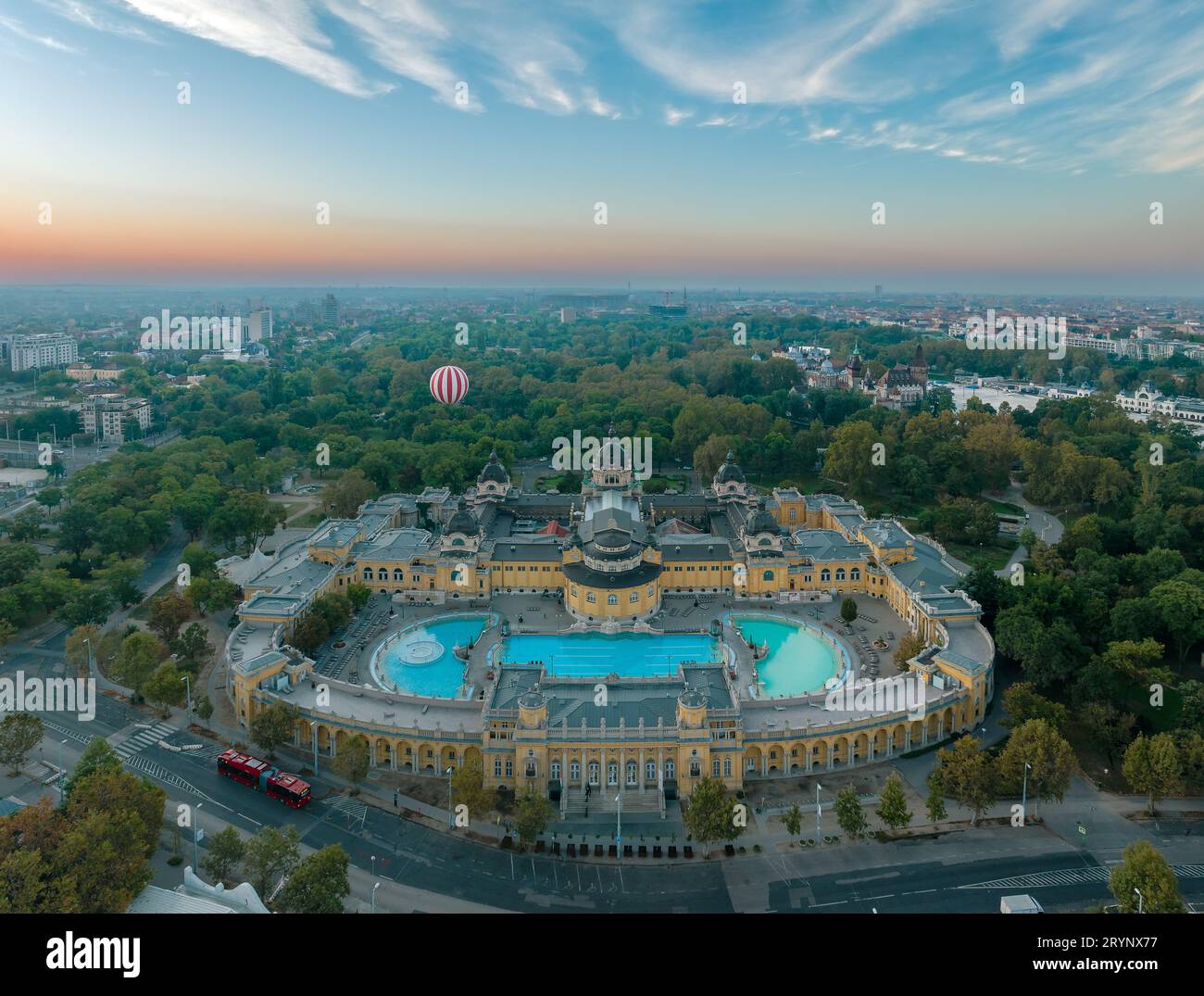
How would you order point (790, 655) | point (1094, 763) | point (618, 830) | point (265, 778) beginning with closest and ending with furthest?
point (618, 830), point (265, 778), point (1094, 763), point (790, 655)

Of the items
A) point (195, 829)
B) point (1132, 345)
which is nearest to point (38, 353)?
point (195, 829)

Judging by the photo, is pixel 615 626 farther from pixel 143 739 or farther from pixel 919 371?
pixel 919 371

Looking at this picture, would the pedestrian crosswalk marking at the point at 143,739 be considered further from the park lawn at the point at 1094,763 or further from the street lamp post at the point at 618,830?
the park lawn at the point at 1094,763

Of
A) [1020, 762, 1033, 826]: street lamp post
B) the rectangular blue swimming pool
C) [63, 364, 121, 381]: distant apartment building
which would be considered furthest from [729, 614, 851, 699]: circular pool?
[63, 364, 121, 381]: distant apartment building

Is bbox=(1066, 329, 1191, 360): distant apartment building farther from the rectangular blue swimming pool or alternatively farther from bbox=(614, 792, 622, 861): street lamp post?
bbox=(614, 792, 622, 861): street lamp post

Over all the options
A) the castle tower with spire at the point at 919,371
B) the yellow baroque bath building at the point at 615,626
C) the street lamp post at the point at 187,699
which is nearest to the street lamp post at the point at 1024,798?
the yellow baroque bath building at the point at 615,626
